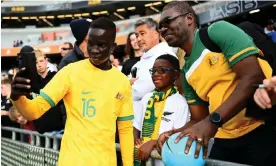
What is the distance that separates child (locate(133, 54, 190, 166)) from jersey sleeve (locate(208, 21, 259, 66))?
1.00 m

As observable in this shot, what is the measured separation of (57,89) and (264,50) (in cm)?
126

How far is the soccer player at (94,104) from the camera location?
2.65m

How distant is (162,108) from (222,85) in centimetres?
91

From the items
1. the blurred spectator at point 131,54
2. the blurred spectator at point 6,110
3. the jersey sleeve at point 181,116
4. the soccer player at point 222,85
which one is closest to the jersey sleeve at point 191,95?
the soccer player at point 222,85

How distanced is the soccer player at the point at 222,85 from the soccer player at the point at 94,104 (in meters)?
0.51

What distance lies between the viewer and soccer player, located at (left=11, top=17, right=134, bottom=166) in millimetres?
2646

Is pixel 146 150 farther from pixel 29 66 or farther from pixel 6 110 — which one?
pixel 6 110

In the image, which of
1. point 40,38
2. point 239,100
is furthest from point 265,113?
point 40,38

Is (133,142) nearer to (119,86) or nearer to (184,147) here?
(119,86)

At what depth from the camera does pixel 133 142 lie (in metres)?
2.88

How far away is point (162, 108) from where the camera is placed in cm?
306

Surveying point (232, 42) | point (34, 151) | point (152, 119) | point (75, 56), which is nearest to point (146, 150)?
point (152, 119)

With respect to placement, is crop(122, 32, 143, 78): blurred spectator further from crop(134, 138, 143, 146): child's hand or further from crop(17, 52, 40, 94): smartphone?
crop(17, 52, 40, 94): smartphone

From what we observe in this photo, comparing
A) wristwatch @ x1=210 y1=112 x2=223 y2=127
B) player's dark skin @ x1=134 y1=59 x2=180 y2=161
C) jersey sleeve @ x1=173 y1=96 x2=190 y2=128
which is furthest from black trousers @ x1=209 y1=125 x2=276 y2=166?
player's dark skin @ x1=134 y1=59 x2=180 y2=161
